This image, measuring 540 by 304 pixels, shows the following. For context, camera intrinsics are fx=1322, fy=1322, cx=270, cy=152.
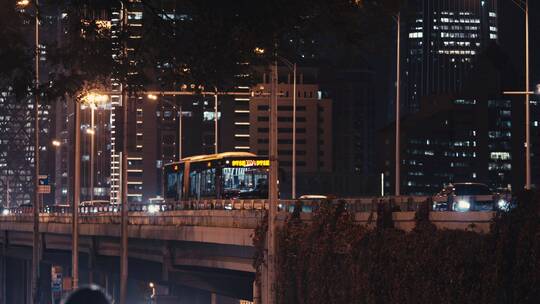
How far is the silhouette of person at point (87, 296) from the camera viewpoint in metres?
9.90

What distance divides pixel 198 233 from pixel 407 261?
21.4 meters

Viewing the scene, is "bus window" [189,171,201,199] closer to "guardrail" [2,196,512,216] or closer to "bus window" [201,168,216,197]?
"bus window" [201,168,216,197]

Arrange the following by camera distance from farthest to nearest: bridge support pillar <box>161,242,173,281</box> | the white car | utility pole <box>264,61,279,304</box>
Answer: bridge support pillar <box>161,242,173,281</box>, utility pole <box>264,61,279,304</box>, the white car

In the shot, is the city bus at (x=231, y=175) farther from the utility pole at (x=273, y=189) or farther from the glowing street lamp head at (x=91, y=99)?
the utility pole at (x=273, y=189)

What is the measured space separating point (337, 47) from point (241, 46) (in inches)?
64.4

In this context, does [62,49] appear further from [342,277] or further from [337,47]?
[342,277]

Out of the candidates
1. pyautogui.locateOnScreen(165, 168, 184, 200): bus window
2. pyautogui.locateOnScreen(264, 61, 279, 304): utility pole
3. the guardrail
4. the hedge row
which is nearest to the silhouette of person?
the hedge row

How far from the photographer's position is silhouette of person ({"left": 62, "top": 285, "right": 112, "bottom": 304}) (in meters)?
9.90

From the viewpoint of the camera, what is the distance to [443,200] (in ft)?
108

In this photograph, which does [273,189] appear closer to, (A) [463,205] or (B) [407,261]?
(A) [463,205]

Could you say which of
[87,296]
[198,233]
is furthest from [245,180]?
[87,296]

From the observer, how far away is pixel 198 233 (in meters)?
50.2

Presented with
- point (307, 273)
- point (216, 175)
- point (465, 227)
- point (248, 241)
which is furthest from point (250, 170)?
point (465, 227)

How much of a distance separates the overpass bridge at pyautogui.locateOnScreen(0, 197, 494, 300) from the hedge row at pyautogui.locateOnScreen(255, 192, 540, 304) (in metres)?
0.76
